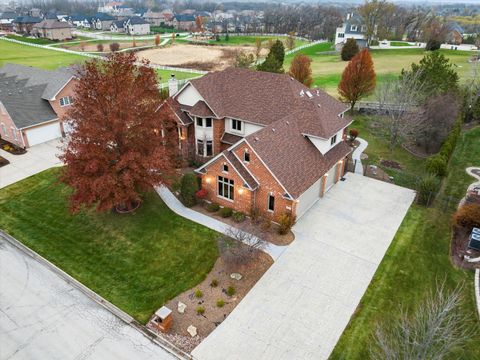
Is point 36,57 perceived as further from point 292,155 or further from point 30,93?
point 292,155

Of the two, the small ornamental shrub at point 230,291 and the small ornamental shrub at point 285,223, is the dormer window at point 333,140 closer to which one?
the small ornamental shrub at point 285,223

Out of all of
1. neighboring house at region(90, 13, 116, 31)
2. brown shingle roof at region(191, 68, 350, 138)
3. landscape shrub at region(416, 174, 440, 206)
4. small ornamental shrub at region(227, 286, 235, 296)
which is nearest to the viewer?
small ornamental shrub at region(227, 286, 235, 296)

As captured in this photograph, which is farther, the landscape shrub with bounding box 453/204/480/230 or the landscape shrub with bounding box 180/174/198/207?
the landscape shrub with bounding box 180/174/198/207

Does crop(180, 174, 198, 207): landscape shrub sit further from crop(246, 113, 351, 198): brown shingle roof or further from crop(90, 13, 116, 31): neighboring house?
crop(90, 13, 116, 31): neighboring house

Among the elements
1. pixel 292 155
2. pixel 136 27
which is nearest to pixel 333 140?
pixel 292 155

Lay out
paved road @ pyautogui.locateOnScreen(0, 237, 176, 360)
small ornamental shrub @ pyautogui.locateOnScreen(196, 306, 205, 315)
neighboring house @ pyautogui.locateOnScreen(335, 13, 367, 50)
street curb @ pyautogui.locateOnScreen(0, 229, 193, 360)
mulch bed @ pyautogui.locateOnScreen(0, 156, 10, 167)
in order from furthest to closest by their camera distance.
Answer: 1. neighboring house @ pyautogui.locateOnScreen(335, 13, 367, 50)
2. mulch bed @ pyautogui.locateOnScreen(0, 156, 10, 167)
3. small ornamental shrub @ pyautogui.locateOnScreen(196, 306, 205, 315)
4. street curb @ pyautogui.locateOnScreen(0, 229, 193, 360)
5. paved road @ pyautogui.locateOnScreen(0, 237, 176, 360)

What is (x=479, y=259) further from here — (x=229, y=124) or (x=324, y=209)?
(x=229, y=124)

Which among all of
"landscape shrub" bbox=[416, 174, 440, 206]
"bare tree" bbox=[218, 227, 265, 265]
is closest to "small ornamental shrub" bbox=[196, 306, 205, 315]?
"bare tree" bbox=[218, 227, 265, 265]
